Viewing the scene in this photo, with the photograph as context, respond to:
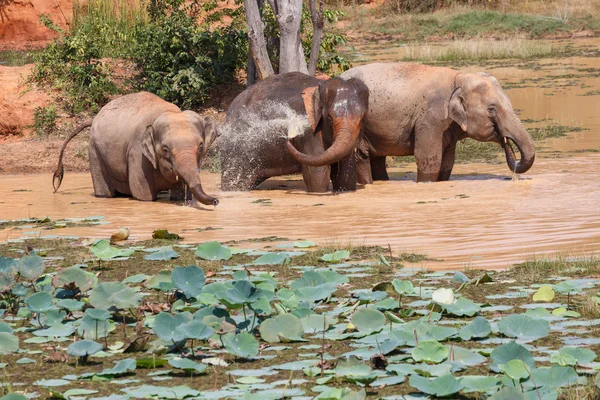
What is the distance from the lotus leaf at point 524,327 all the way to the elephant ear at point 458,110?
712 centimetres

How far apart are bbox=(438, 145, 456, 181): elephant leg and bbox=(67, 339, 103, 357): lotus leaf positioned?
7.99 meters

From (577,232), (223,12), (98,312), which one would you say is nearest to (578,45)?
(223,12)

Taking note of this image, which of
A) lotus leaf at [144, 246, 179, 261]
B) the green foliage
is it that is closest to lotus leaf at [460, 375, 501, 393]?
lotus leaf at [144, 246, 179, 261]

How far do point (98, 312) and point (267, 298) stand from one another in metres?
0.97

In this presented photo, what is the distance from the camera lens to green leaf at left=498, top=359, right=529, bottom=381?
15.8 ft

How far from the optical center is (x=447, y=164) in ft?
42.7

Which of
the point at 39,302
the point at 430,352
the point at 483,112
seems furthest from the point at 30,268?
the point at 483,112

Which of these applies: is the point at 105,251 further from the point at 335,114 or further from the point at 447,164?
the point at 447,164

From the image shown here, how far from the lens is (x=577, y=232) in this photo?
29.8 feet

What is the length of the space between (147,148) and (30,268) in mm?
4812

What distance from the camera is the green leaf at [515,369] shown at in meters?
4.82

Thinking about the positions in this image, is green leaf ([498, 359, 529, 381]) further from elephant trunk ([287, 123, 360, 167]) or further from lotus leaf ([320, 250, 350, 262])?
elephant trunk ([287, 123, 360, 167])

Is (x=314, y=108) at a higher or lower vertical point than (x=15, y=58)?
lower

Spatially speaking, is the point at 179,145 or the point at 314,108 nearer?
the point at 179,145
